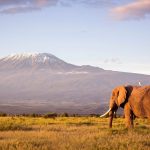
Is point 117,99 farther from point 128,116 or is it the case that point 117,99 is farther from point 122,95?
point 128,116

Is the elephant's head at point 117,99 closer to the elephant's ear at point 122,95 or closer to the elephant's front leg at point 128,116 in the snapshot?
the elephant's ear at point 122,95

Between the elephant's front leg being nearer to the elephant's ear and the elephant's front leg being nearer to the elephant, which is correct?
the elephant

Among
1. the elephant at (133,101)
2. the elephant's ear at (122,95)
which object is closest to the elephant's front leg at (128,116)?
the elephant at (133,101)

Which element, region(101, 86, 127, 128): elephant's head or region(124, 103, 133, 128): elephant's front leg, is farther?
region(101, 86, 127, 128): elephant's head

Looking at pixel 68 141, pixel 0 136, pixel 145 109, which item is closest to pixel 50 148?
pixel 68 141

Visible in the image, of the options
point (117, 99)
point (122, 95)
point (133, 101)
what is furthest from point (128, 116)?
point (117, 99)

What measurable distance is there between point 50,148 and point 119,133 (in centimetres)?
608

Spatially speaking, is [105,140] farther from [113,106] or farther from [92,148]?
[113,106]

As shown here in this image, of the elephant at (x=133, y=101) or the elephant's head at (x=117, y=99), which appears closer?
the elephant at (x=133, y=101)

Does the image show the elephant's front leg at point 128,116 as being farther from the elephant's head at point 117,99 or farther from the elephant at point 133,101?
the elephant's head at point 117,99

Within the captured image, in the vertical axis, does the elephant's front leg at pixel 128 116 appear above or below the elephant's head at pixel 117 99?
below

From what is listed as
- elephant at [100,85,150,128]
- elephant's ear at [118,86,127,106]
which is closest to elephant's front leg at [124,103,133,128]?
elephant at [100,85,150,128]

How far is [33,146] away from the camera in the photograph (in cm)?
1714

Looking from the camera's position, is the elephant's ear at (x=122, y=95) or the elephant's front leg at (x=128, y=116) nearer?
the elephant's front leg at (x=128, y=116)
